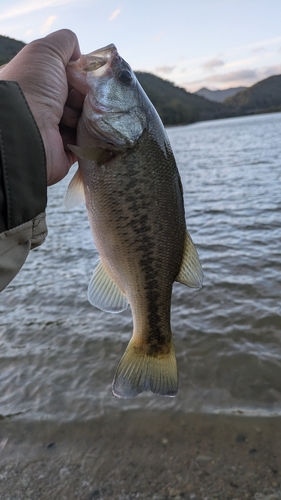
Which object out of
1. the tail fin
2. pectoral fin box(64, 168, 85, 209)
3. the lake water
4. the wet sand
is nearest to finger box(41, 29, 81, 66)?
pectoral fin box(64, 168, 85, 209)

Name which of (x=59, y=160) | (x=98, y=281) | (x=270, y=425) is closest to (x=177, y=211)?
(x=98, y=281)

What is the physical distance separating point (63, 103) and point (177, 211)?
3.84 ft

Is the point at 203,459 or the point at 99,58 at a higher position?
the point at 99,58

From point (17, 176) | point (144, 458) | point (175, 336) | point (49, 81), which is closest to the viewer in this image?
point (17, 176)

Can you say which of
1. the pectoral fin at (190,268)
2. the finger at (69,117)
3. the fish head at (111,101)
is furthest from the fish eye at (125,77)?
the pectoral fin at (190,268)

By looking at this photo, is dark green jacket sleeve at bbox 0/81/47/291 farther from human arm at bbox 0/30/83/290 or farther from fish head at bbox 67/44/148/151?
fish head at bbox 67/44/148/151

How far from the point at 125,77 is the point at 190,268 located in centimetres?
135

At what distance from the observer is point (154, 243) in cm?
255

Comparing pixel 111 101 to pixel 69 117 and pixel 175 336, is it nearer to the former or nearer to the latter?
pixel 69 117

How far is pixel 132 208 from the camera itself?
2.46m

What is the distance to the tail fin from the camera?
2.71 metres

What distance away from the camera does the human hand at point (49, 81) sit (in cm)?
273

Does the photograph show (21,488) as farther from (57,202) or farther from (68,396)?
(57,202)

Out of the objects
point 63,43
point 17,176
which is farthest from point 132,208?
point 63,43
